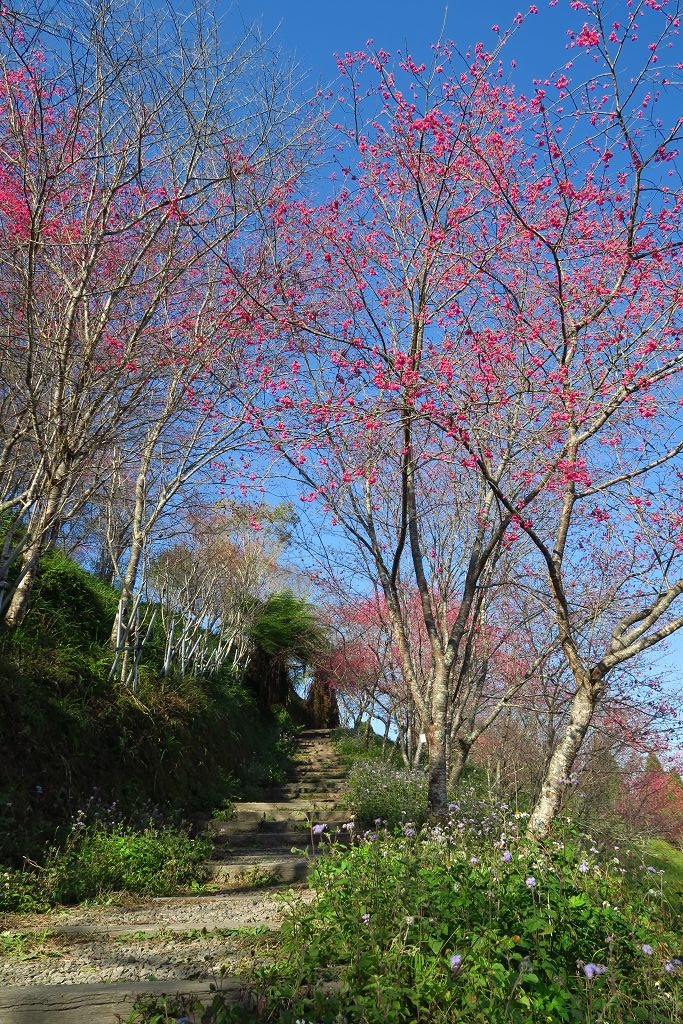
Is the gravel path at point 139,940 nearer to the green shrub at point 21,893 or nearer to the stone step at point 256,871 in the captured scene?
the green shrub at point 21,893

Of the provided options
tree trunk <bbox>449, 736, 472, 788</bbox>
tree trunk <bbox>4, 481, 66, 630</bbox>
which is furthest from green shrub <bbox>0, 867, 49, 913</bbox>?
tree trunk <bbox>449, 736, 472, 788</bbox>

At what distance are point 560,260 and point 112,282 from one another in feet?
14.3

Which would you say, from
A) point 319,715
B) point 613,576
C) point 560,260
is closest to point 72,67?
point 560,260

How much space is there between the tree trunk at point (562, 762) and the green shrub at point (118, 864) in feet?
10.3

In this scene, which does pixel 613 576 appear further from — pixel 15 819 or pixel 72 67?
pixel 72 67

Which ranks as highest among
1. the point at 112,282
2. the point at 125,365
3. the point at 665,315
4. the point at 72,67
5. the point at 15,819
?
the point at 72,67

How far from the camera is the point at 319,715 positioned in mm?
23953

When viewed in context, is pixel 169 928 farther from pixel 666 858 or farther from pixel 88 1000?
pixel 666 858

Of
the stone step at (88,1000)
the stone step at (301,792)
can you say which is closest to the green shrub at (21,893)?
the stone step at (88,1000)

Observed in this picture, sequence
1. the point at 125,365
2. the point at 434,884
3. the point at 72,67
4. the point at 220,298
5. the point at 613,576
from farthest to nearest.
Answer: the point at 613,576, the point at 220,298, the point at 125,365, the point at 72,67, the point at 434,884

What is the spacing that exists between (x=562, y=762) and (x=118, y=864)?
388cm

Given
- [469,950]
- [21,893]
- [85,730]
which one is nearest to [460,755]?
[85,730]

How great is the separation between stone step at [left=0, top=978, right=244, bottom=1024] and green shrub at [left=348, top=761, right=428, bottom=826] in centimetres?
419

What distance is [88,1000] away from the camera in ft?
10.0
